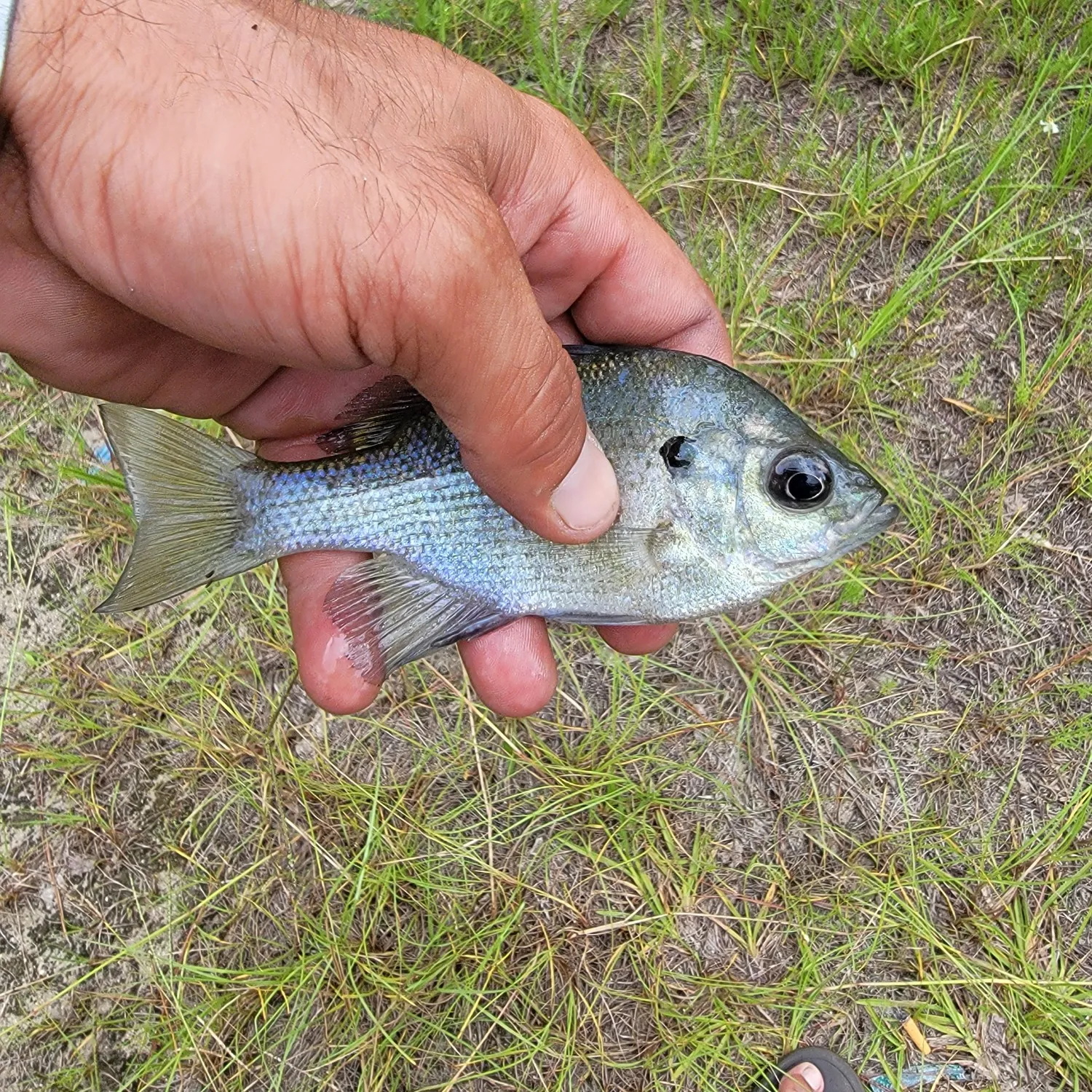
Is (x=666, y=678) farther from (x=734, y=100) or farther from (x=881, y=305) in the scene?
(x=734, y=100)

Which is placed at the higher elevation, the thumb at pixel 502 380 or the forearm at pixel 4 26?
the forearm at pixel 4 26

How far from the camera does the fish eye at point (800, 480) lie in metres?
2.13

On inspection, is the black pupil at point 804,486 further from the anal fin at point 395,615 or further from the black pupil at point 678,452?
the anal fin at point 395,615

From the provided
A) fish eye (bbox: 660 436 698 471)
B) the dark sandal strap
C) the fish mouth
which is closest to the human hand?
fish eye (bbox: 660 436 698 471)

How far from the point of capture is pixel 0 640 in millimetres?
3295

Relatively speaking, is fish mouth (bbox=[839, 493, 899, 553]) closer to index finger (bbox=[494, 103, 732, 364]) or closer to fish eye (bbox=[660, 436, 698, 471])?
fish eye (bbox=[660, 436, 698, 471])

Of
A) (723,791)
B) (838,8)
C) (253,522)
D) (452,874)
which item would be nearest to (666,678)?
(723,791)

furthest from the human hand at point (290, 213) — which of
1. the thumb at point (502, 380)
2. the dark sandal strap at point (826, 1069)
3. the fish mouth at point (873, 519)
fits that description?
the dark sandal strap at point (826, 1069)

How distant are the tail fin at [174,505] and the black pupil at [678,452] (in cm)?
114

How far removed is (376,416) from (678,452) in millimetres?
835

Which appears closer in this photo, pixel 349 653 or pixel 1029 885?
pixel 349 653

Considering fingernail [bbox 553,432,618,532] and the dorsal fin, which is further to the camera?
the dorsal fin

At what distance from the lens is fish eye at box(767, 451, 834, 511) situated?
2129 mm

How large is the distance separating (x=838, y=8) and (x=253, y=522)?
3114 mm
